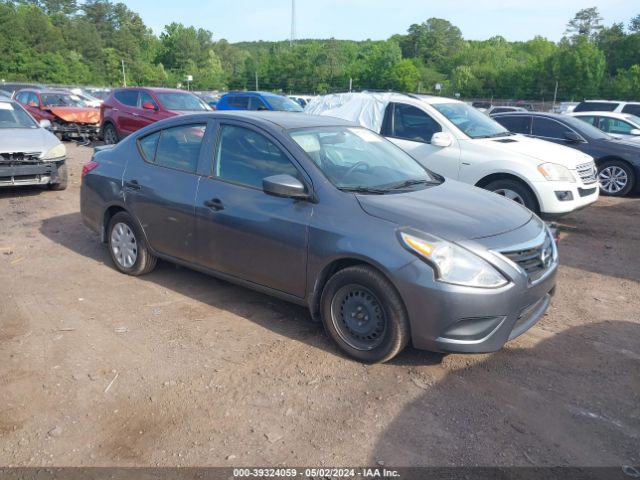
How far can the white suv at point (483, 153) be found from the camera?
23.6 ft

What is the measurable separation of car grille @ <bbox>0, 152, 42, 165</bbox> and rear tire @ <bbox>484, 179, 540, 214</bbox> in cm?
713

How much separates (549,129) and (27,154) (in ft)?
31.0

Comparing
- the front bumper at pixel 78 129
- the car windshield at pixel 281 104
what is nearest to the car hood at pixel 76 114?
the front bumper at pixel 78 129

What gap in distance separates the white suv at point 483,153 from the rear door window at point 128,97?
7.91 meters

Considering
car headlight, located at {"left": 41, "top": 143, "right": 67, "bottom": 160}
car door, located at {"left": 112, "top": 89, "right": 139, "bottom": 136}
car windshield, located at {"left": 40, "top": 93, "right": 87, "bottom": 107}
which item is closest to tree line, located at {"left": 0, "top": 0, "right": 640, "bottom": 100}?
car windshield, located at {"left": 40, "top": 93, "right": 87, "bottom": 107}

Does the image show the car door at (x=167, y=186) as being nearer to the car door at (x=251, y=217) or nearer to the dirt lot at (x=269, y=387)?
the car door at (x=251, y=217)

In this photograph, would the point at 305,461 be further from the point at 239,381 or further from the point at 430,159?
the point at 430,159

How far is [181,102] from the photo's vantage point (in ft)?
47.4

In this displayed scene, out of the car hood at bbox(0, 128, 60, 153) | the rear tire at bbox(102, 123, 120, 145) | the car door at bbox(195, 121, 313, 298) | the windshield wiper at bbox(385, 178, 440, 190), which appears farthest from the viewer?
the rear tire at bbox(102, 123, 120, 145)

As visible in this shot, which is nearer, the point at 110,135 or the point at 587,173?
the point at 587,173

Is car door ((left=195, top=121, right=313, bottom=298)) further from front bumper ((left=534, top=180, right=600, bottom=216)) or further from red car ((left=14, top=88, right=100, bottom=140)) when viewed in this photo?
red car ((left=14, top=88, right=100, bottom=140))

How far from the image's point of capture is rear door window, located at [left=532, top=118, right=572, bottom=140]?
10.7m

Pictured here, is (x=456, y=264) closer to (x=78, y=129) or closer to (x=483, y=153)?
(x=483, y=153)

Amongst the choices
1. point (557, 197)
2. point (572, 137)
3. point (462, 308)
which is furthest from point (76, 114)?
point (462, 308)
